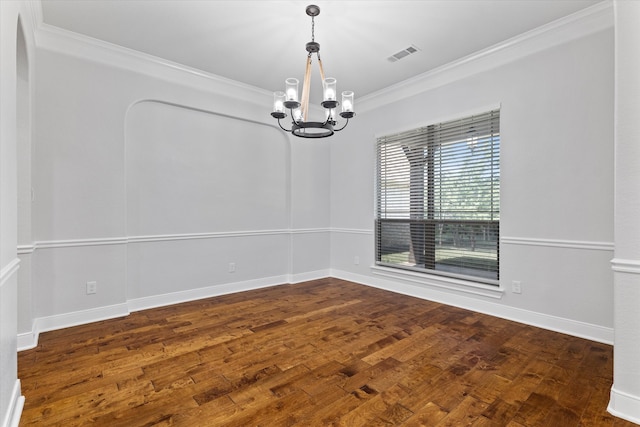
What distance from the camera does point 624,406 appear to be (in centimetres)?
182

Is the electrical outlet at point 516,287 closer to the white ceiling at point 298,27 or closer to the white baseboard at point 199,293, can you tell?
the white ceiling at point 298,27

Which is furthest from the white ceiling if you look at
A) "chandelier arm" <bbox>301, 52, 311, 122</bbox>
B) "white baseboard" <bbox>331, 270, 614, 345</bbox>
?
"white baseboard" <bbox>331, 270, 614, 345</bbox>

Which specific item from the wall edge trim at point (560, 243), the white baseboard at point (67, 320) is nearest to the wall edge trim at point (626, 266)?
the wall edge trim at point (560, 243)

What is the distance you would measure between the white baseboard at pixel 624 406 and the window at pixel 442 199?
71.2 inches

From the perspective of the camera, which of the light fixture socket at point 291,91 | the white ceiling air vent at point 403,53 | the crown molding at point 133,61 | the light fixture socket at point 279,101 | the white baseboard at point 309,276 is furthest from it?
the white baseboard at point 309,276

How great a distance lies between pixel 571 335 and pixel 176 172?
15.1 feet

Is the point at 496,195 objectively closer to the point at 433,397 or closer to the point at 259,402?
the point at 433,397

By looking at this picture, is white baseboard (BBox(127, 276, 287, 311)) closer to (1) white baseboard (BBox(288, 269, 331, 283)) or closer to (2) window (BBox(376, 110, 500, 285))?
(1) white baseboard (BBox(288, 269, 331, 283))

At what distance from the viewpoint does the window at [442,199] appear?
3.67m

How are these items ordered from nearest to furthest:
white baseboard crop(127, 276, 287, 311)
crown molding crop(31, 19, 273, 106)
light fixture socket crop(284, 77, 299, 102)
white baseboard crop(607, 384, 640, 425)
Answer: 1. white baseboard crop(607, 384, 640, 425)
2. light fixture socket crop(284, 77, 299, 102)
3. crown molding crop(31, 19, 273, 106)
4. white baseboard crop(127, 276, 287, 311)

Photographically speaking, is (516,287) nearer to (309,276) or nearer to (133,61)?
(309,276)

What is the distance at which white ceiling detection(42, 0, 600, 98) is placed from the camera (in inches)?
109

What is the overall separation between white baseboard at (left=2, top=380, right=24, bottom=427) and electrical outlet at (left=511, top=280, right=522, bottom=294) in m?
4.05

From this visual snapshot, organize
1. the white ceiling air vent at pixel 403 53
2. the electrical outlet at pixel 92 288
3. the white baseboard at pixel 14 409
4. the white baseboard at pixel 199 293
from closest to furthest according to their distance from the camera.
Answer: the white baseboard at pixel 14 409 → the electrical outlet at pixel 92 288 → the white ceiling air vent at pixel 403 53 → the white baseboard at pixel 199 293
